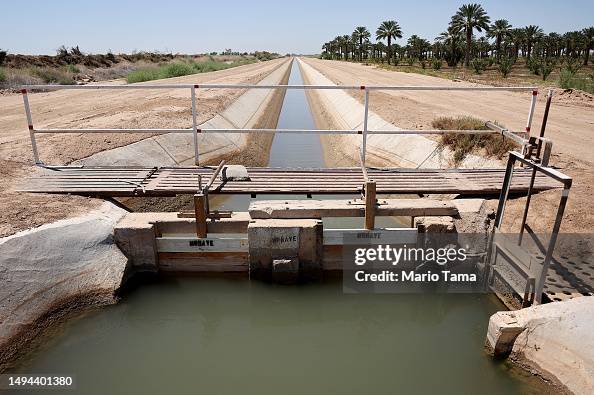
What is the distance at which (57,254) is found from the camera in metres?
6.30

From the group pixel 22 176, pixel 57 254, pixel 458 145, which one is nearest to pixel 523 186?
pixel 458 145

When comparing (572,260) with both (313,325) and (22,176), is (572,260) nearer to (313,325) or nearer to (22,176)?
(313,325)

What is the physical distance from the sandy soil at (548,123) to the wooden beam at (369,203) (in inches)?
89.0

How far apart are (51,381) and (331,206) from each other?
4.42 metres

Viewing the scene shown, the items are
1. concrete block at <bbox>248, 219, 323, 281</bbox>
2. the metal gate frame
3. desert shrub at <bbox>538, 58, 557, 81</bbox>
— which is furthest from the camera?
desert shrub at <bbox>538, 58, 557, 81</bbox>

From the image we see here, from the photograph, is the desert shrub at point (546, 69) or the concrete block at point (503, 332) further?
the desert shrub at point (546, 69)

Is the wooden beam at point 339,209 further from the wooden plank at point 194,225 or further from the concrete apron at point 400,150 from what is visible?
the concrete apron at point 400,150

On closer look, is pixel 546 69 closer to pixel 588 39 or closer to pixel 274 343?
pixel 588 39

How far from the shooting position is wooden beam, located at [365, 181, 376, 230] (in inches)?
267

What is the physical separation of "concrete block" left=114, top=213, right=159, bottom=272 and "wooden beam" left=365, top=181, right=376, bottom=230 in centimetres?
336

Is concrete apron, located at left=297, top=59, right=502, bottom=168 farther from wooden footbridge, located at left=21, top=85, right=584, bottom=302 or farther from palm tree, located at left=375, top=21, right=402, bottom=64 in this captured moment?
palm tree, located at left=375, top=21, right=402, bottom=64

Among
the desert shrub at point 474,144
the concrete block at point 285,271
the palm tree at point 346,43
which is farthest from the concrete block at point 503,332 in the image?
the palm tree at point 346,43

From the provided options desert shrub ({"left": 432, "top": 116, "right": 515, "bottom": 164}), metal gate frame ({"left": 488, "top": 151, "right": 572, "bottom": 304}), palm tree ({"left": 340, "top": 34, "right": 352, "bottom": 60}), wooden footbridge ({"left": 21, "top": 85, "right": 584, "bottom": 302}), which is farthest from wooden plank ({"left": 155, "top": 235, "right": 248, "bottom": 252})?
palm tree ({"left": 340, "top": 34, "right": 352, "bottom": 60})

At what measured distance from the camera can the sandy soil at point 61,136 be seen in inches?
278
